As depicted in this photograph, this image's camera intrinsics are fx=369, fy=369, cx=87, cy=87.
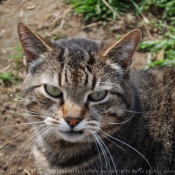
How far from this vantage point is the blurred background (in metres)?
4.44

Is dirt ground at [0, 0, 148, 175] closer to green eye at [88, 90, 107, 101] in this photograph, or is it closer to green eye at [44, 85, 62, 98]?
green eye at [44, 85, 62, 98]

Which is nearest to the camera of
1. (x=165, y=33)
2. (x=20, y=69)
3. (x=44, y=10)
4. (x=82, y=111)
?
(x=82, y=111)

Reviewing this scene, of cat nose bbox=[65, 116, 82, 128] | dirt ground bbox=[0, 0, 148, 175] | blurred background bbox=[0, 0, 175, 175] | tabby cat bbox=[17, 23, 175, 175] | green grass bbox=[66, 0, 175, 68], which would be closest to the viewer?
cat nose bbox=[65, 116, 82, 128]

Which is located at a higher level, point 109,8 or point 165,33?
point 109,8

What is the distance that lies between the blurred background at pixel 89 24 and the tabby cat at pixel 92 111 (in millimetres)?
1307

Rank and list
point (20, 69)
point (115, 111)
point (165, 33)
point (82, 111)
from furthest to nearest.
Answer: point (165, 33)
point (20, 69)
point (115, 111)
point (82, 111)

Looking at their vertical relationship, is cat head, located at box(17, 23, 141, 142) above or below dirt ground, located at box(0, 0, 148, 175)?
above

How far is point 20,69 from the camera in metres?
4.41

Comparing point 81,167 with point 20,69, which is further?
point 20,69

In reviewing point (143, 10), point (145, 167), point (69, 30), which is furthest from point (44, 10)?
point (145, 167)

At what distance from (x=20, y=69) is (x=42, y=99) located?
1732 mm

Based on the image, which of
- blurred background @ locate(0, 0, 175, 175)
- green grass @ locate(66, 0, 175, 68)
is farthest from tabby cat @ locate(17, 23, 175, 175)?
green grass @ locate(66, 0, 175, 68)

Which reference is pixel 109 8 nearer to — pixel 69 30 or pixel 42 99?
pixel 69 30

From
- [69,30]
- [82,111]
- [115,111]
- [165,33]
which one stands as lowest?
[165,33]
